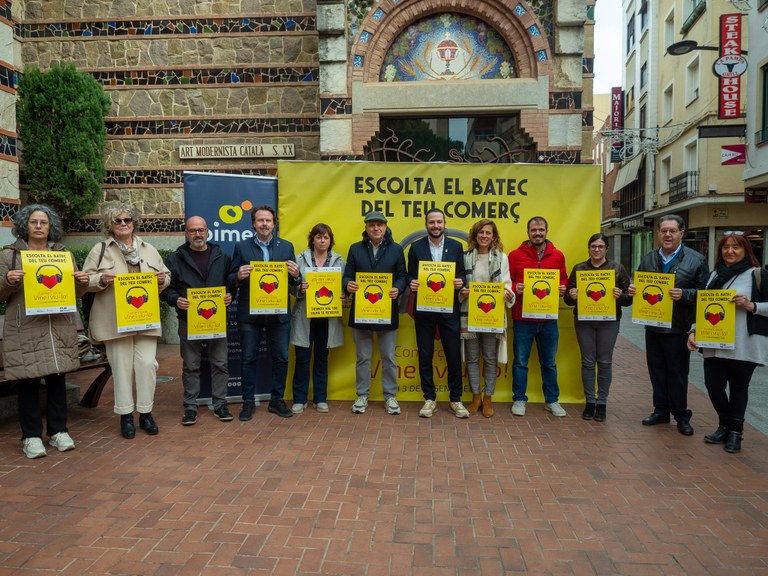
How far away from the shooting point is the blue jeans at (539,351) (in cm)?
605

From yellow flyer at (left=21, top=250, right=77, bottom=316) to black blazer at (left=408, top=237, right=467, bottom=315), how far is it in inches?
127

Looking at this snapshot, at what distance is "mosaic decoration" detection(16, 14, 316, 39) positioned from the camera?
34.5 ft

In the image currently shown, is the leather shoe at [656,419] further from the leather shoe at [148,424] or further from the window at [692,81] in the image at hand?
the window at [692,81]

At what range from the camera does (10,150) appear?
7.81 meters

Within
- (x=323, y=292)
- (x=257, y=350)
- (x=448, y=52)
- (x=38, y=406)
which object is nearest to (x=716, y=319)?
(x=323, y=292)

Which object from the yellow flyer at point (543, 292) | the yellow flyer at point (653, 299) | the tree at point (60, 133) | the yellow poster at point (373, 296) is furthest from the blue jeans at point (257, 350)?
the tree at point (60, 133)

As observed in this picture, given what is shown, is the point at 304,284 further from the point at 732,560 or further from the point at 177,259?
the point at 732,560

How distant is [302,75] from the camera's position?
34.6 feet

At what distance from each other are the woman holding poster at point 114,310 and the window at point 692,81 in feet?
84.6

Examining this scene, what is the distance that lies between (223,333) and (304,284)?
97cm

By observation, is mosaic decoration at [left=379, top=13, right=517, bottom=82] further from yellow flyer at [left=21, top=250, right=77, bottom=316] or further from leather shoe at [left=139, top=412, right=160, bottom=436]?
leather shoe at [left=139, top=412, right=160, bottom=436]

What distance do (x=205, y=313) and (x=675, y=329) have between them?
15.2 ft

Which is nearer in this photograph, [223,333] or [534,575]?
[534,575]

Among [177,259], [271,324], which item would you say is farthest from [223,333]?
[177,259]
